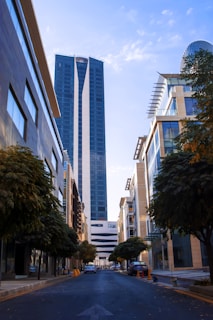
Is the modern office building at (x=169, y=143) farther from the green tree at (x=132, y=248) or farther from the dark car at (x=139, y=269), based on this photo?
the dark car at (x=139, y=269)

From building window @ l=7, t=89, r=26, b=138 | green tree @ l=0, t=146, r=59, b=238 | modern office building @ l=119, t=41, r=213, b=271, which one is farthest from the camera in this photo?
modern office building @ l=119, t=41, r=213, b=271

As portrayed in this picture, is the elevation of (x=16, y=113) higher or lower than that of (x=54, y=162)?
lower

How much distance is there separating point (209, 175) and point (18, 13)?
85.0ft

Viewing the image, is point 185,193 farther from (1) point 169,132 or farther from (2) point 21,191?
(1) point 169,132

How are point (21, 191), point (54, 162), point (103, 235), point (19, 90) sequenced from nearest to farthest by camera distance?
point (21, 191) < point (19, 90) < point (54, 162) < point (103, 235)

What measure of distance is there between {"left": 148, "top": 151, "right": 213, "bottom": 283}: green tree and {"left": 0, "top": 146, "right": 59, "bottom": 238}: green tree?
5.24 m

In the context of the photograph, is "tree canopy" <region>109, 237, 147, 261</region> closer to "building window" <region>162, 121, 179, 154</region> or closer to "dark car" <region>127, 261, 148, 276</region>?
"building window" <region>162, 121, 179, 154</region>

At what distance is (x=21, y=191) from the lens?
14.5 m

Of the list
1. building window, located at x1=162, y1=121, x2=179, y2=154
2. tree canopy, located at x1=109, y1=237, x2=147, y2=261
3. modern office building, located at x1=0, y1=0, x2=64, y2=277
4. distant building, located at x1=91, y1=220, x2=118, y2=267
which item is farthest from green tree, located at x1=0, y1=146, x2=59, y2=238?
distant building, located at x1=91, y1=220, x2=118, y2=267

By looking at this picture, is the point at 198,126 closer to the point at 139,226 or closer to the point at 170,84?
the point at 170,84

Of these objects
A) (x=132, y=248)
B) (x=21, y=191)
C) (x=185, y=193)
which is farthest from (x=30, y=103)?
(x=132, y=248)

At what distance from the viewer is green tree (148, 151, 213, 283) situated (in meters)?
15.1

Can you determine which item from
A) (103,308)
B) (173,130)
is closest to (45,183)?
(103,308)

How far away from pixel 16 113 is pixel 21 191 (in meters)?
19.7
